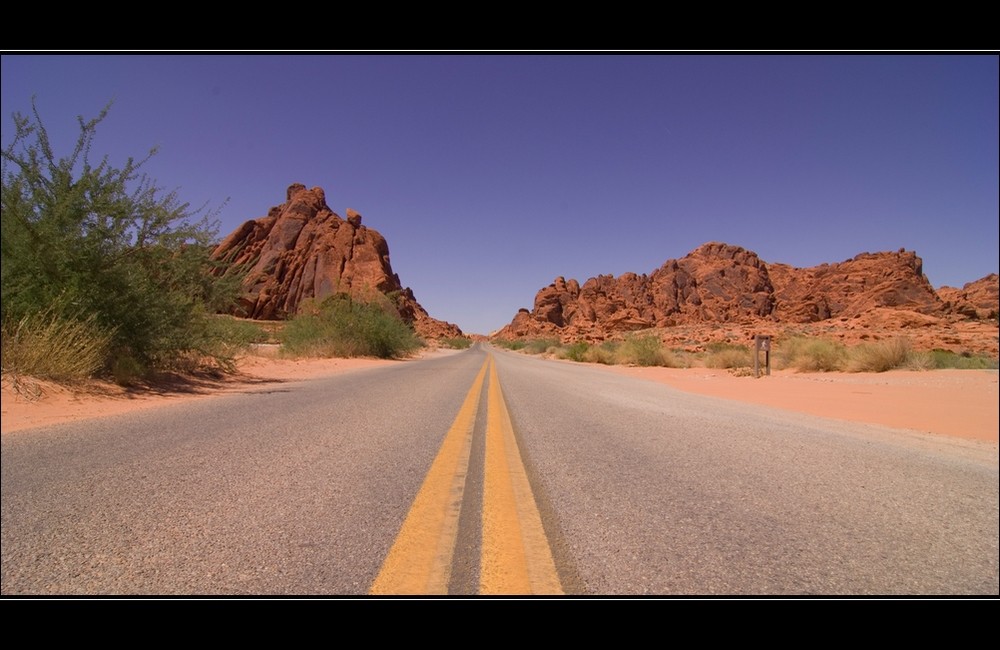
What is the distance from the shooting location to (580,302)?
468 ft

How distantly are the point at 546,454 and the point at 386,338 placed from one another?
30431mm

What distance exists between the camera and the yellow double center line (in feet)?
6.32

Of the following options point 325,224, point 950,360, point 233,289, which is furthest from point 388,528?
point 325,224

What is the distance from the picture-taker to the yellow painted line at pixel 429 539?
75.7 inches

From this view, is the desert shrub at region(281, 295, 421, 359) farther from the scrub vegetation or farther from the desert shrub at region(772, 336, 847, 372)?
the desert shrub at region(772, 336, 847, 372)

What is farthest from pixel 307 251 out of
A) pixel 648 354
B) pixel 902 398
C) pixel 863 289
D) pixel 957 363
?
pixel 902 398

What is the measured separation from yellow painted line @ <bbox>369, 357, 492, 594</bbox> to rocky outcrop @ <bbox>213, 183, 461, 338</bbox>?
270 feet

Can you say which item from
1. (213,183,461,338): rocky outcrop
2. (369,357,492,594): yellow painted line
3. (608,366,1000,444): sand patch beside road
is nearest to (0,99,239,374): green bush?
(369,357,492,594): yellow painted line

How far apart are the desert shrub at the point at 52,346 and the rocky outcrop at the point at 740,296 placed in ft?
137

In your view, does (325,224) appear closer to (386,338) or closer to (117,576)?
(386,338)

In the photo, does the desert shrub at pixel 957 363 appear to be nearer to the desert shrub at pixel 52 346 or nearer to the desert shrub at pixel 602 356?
the desert shrub at pixel 602 356

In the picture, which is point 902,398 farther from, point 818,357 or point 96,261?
point 96,261

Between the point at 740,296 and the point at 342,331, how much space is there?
95.6 meters

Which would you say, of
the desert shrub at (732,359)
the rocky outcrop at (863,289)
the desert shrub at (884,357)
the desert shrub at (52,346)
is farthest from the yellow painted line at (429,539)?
the rocky outcrop at (863,289)
